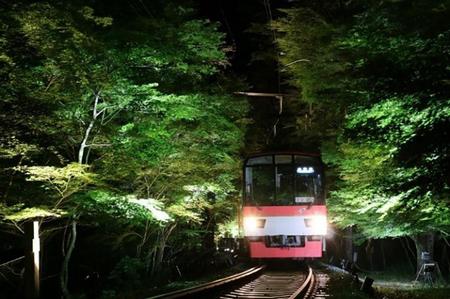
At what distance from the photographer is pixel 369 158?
11.3 m

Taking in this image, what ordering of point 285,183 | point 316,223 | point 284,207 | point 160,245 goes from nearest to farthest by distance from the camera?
1. point 316,223
2. point 284,207
3. point 285,183
4. point 160,245

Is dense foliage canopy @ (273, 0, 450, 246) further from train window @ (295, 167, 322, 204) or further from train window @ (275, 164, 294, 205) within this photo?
train window @ (275, 164, 294, 205)

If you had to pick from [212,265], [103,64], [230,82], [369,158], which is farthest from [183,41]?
[212,265]

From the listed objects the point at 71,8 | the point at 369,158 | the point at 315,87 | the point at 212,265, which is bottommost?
the point at 212,265

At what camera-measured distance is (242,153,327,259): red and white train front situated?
15.1 meters

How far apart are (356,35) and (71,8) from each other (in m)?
5.06

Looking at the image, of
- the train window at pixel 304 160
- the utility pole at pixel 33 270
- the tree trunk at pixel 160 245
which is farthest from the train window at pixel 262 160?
the utility pole at pixel 33 270

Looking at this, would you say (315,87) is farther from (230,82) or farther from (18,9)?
(18,9)

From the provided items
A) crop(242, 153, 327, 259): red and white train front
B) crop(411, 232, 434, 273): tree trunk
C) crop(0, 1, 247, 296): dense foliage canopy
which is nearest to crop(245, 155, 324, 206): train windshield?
crop(242, 153, 327, 259): red and white train front

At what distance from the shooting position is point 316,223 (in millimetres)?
15039

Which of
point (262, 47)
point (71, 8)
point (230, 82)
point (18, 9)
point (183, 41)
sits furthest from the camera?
point (262, 47)

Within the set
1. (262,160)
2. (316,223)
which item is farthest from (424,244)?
(262,160)

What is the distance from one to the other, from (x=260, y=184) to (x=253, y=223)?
3.96ft

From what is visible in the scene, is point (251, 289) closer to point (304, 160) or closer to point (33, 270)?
point (33, 270)
